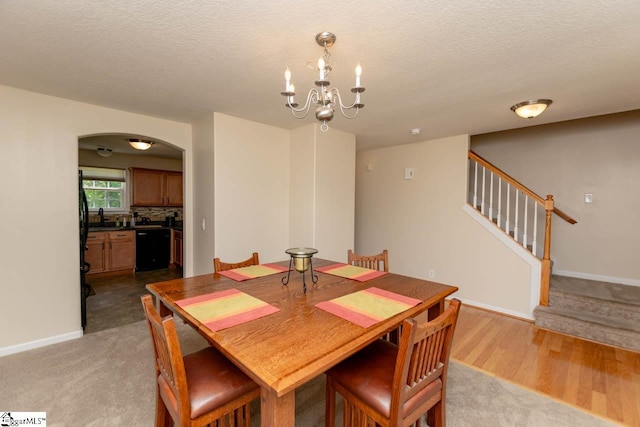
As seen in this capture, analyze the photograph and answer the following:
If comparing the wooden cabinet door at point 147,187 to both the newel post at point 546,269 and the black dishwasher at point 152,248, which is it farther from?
the newel post at point 546,269

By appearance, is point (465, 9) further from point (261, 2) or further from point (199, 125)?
point (199, 125)

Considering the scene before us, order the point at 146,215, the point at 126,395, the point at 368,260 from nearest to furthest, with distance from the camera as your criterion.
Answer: the point at 126,395
the point at 368,260
the point at 146,215

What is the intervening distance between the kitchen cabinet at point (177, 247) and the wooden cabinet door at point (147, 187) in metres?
0.89

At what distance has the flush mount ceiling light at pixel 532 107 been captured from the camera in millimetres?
2535

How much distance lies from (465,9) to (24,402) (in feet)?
11.5

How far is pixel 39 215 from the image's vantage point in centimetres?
255

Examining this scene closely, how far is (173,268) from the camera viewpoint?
5.54 metres

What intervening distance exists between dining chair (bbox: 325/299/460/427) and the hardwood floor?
1.27 m

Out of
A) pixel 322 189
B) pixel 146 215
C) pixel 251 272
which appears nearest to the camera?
pixel 251 272

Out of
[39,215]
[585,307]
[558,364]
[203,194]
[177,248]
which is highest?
[203,194]

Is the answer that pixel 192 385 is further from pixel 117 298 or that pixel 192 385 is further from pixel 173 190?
pixel 173 190

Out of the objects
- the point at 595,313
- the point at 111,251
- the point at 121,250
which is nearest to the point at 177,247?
the point at 121,250

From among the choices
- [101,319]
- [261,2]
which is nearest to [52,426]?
[101,319]

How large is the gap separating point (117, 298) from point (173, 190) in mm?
2714
